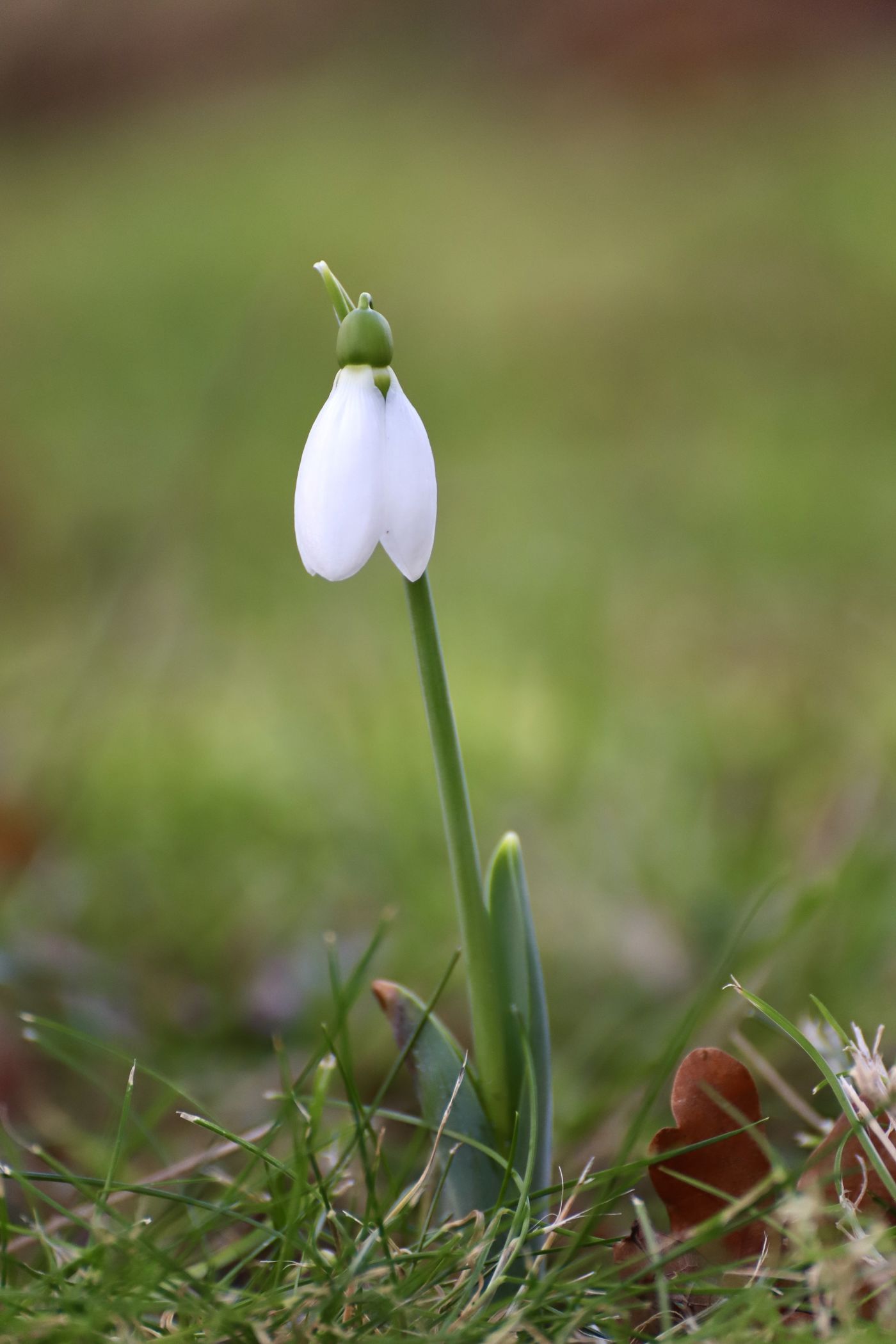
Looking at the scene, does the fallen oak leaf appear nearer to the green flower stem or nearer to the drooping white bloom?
the green flower stem

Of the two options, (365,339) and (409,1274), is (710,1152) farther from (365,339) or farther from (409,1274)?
(365,339)

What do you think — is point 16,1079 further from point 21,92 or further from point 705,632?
point 21,92

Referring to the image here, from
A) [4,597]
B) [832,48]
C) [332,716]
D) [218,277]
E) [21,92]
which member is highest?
[21,92]

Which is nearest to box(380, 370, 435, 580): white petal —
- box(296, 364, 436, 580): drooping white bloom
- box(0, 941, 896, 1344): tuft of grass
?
box(296, 364, 436, 580): drooping white bloom

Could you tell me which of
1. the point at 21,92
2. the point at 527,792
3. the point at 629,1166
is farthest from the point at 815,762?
the point at 21,92

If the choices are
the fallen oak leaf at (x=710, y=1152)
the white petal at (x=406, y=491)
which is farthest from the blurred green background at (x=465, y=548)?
the white petal at (x=406, y=491)

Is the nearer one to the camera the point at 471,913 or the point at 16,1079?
the point at 471,913

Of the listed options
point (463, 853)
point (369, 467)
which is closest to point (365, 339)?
point (369, 467)
